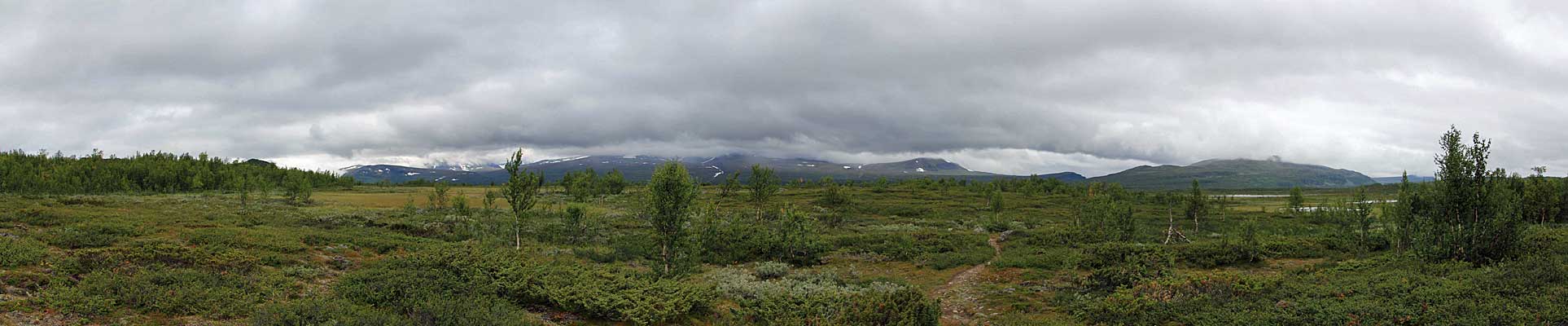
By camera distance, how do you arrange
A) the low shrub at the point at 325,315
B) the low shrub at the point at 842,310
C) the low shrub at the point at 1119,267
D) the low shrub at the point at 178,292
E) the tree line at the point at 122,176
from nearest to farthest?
1. the low shrub at the point at 325,315
2. the low shrub at the point at 842,310
3. the low shrub at the point at 178,292
4. the low shrub at the point at 1119,267
5. the tree line at the point at 122,176

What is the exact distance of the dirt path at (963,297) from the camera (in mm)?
17094

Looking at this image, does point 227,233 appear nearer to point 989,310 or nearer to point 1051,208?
point 989,310

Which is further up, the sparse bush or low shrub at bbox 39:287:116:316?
low shrub at bbox 39:287:116:316

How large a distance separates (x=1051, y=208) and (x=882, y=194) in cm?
2675

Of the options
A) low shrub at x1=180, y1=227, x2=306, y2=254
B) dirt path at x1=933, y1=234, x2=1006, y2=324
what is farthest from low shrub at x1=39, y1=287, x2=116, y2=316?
dirt path at x1=933, y1=234, x2=1006, y2=324

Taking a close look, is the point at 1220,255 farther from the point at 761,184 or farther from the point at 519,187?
the point at 761,184

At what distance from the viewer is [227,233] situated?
22906 mm

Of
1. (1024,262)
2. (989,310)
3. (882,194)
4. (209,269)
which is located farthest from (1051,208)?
(209,269)

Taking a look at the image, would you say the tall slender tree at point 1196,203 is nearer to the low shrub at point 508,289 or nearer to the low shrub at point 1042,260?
the low shrub at point 1042,260

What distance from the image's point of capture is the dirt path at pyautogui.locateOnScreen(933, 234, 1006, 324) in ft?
56.1

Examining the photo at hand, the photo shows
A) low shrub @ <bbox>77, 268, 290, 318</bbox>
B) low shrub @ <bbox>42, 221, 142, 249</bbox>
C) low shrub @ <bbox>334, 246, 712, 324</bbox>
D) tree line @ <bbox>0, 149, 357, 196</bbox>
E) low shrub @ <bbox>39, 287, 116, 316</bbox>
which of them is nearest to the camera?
low shrub @ <bbox>39, 287, 116, 316</bbox>

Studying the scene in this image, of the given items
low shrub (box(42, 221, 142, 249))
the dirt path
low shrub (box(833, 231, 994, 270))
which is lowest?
the dirt path

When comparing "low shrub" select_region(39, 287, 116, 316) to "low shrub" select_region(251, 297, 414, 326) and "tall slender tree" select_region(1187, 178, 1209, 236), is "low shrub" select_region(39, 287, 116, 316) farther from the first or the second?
"tall slender tree" select_region(1187, 178, 1209, 236)

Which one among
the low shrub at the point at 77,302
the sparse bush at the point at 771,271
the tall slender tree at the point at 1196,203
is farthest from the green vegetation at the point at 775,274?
the tall slender tree at the point at 1196,203
